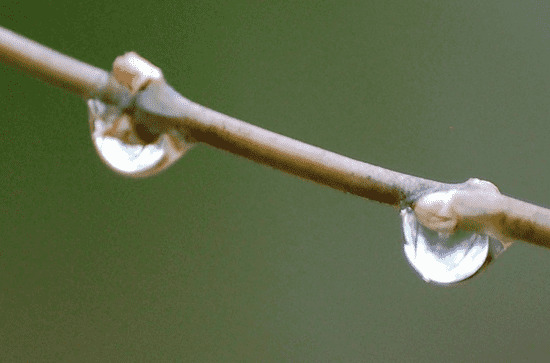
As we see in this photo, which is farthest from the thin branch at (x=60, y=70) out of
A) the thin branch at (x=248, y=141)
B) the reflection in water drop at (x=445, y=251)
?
the reflection in water drop at (x=445, y=251)

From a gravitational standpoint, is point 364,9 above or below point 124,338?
above

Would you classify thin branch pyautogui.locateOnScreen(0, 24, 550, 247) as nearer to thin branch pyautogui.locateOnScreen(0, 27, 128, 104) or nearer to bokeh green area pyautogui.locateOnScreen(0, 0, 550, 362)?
thin branch pyautogui.locateOnScreen(0, 27, 128, 104)

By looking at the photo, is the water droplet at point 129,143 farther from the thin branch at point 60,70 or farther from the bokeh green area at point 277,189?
the bokeh green area at point 277,189

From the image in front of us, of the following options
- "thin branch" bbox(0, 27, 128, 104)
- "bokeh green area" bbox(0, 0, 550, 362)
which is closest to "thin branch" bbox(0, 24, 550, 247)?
"thin branch" bbox(0, 27, 128, 104)

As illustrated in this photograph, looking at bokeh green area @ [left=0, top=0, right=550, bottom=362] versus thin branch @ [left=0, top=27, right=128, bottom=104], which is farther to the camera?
bokeh green area @ [left=0, top=0, right=550, bottom=362]

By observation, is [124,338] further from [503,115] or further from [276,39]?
[503,115]

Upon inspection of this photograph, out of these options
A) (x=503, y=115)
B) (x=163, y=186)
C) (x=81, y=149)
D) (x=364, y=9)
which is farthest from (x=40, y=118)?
(x=503, y=115)
